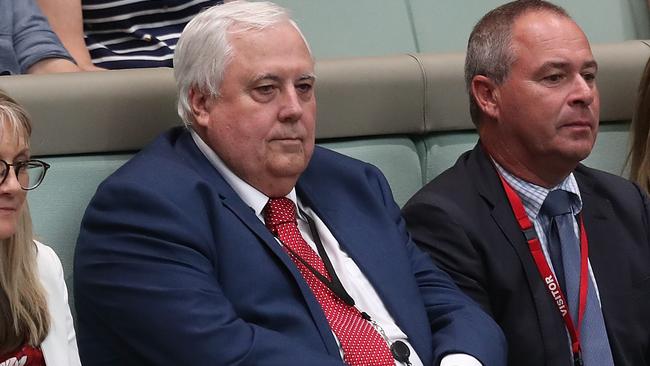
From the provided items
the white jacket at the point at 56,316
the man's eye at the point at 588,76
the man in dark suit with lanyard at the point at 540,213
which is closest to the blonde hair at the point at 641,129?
the man in dark suit with lanyard at the point at 540,213

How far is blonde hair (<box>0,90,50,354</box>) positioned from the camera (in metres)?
1.89

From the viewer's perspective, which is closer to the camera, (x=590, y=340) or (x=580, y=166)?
(x=590, y=340)

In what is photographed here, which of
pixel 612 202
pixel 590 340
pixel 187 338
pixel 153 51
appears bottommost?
pixel 590 340

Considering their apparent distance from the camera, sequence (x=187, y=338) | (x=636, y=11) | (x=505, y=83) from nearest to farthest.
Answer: (x=187, y=338) < (x=505, y=83) < (x=636, y=11)

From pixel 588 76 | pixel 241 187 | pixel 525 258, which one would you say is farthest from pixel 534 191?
pixel 241 187

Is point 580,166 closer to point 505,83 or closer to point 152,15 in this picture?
point 505,83

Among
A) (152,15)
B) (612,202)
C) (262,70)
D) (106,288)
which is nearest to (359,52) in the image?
(152,15)

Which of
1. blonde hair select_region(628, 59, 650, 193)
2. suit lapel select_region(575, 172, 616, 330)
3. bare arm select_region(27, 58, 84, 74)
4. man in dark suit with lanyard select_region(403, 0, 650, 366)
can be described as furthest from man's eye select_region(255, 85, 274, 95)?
blonde hair select_region(628, 59, 650, 193)

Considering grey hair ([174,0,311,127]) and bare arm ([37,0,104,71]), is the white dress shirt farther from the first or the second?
bare arm ([37,0,104,71])

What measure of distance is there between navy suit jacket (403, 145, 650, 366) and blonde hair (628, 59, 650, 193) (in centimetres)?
28

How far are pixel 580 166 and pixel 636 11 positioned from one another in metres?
1.09

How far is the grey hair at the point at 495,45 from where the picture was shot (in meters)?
2.55

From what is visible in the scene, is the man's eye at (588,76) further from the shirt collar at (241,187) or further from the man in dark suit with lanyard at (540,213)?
the shirt collar at (241,187)

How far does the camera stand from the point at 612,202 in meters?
2.59
